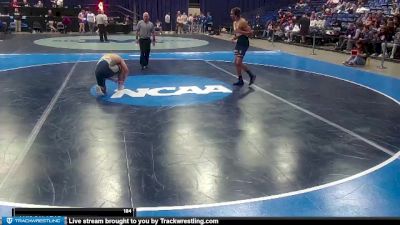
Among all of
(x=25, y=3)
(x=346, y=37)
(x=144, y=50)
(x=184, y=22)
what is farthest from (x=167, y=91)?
(x=25, y=3)

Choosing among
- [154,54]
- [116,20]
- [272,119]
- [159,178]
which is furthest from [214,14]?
[159,178]

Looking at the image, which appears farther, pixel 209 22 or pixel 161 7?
pixel 161 7

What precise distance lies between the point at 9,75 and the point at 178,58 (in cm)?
572

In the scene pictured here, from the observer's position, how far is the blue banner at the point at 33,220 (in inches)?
55.9

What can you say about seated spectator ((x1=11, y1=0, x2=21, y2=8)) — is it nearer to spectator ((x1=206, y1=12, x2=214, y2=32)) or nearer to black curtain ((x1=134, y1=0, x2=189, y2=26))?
black curtain ((x1=134, y1=0, x2=189, y2=26))

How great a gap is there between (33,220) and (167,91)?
277 inches

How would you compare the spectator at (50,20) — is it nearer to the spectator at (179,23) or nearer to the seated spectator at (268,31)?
the spectator at (179,23)

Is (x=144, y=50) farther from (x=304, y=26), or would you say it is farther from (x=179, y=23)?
(x=179, y=23)

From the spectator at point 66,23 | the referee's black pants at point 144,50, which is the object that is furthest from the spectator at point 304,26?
the spectator at point 66,23

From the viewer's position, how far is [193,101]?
25.0ft

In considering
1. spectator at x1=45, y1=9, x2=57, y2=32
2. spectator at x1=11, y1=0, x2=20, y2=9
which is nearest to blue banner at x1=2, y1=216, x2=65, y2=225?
spectator at x1=45, y1=9, x2=57, y2=32

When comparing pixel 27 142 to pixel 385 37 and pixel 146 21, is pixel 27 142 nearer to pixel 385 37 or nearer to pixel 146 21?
pixel 146 21

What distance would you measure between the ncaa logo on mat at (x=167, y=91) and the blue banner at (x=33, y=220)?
5.82m

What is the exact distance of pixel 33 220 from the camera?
4.78ft
